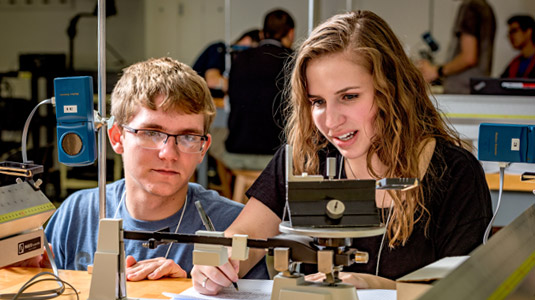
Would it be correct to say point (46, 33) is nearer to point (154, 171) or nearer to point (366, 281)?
point (154, 171)

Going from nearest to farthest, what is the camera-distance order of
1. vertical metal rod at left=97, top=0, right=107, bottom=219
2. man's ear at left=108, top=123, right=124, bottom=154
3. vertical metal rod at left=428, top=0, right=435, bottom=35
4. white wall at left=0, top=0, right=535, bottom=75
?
vertical metal rod at left=97, top=0, right=107, bottom=219, man's ear at left=108, top=123, right=124, bottom=154, vertical metal rod at left=428, top=0, right=435, bottom=35, white wall at left=0, top=0, right=535, bottom=75

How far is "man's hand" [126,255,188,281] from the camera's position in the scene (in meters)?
1.53

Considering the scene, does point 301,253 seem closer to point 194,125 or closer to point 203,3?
point 194,125

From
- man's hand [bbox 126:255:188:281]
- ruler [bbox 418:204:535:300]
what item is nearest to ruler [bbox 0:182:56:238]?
man's hand [bbox 126:255:188:281]

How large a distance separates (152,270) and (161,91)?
0.50 metres

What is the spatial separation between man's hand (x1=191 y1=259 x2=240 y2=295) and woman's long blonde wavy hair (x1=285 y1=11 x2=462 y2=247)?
43cm

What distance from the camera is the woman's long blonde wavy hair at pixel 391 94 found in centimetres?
157

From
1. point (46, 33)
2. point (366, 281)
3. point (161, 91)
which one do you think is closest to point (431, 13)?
point (46, 33)

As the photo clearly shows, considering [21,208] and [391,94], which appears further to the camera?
[391,94]

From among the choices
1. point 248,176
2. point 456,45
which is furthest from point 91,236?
point 456,45

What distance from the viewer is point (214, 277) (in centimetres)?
138

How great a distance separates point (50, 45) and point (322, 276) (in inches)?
251

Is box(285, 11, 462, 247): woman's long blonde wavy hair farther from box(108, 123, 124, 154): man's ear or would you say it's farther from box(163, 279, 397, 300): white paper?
box(108, 123, 124, 154): man's ear

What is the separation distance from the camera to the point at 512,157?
137cm
